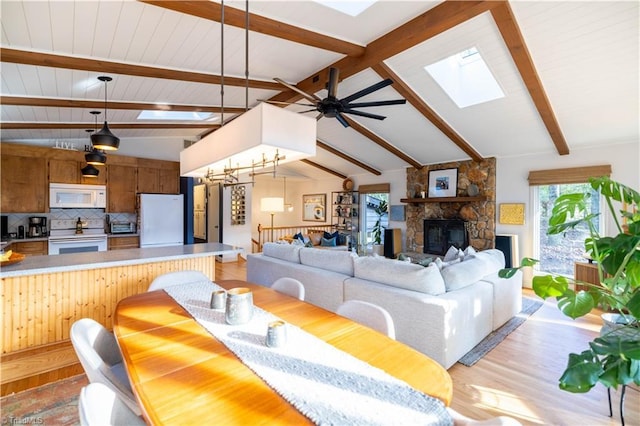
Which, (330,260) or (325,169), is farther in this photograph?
(325,169)

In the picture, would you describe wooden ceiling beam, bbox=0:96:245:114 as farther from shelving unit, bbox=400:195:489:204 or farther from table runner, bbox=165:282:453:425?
shelving unit, bbox=400:195:489:204

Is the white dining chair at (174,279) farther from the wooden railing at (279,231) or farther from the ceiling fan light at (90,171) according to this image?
the wooden railing at (279,231)

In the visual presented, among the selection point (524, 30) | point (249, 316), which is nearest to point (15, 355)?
point (249, 316)

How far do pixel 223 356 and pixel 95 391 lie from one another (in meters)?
0.42

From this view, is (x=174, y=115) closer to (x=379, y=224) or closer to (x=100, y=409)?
(x=100, y=409)

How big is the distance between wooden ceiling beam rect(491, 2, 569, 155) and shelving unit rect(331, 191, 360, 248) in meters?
4.95

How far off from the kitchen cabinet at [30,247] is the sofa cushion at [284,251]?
3667 mm

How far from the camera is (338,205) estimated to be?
9109mm

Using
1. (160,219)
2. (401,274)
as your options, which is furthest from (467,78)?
(160,219)

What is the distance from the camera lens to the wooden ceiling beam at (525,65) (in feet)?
9.34

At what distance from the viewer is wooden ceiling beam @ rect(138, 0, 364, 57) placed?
2.10 metres

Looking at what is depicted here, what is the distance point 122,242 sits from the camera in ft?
18.4

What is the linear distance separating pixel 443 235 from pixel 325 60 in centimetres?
464

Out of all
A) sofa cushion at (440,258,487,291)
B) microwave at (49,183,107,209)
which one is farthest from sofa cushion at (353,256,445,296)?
microwave at (49,183,107,209)
